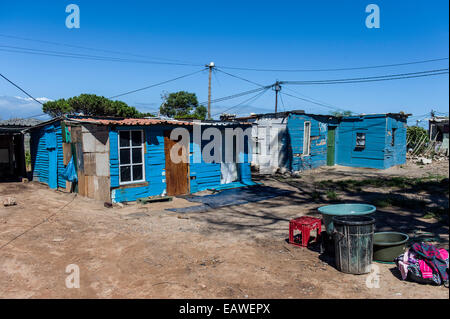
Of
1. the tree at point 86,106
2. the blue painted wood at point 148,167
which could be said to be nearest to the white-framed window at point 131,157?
the blue painted wood at point 148,167

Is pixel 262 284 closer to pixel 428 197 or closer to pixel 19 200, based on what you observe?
pixel 19 200

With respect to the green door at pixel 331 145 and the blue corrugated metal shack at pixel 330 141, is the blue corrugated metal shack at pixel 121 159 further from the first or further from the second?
the green door at pixel 331 145

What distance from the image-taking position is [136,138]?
1123cm

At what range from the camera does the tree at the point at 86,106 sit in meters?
29.7

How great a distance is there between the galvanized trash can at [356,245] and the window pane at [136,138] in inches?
307

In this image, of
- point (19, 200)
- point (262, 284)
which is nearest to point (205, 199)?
point (19, 200)

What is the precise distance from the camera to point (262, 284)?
522 centimetres

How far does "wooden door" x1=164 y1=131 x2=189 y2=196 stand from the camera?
1201 cm

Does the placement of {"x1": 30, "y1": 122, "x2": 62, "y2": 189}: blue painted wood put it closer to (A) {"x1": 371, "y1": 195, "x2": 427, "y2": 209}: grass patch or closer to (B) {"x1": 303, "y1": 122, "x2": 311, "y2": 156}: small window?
(A) {"x1": 371, "y1": 195, "x2": 427, "y2": 209}: grass patch

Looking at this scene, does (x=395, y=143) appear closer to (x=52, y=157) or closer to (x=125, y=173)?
(x=125, y=173)

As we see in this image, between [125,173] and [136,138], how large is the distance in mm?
1279

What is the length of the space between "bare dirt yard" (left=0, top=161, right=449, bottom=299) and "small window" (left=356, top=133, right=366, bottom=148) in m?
9.09

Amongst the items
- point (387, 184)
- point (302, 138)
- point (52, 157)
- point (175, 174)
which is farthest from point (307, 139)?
point (52, 157)

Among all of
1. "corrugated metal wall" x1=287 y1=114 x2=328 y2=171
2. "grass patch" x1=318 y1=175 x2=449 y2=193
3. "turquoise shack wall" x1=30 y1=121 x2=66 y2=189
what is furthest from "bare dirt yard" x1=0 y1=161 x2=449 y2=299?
"corrugated metal wall" x1=287 y1=114 x2=328 y2=171
